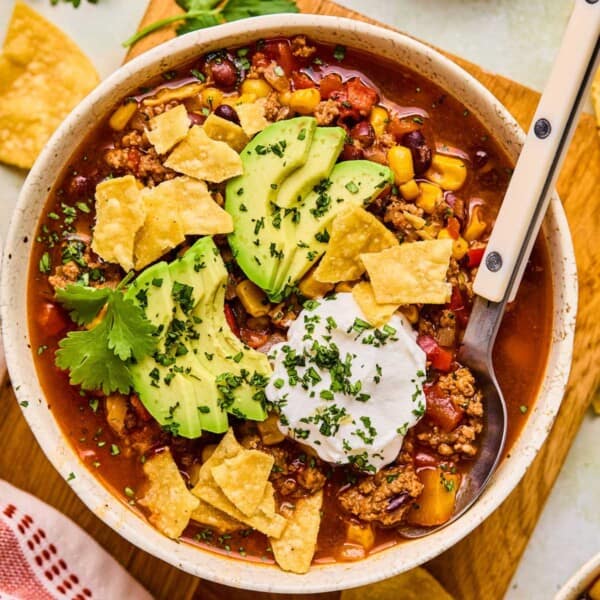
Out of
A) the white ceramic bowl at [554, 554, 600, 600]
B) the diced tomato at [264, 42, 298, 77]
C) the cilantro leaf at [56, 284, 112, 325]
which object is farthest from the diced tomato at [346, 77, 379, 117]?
the white ceramic bowl at [554, 554, 600, 600]

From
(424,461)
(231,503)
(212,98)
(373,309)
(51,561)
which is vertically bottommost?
(51,561)

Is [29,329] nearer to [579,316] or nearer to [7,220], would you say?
[7,220]

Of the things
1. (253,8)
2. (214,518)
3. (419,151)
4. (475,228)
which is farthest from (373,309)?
(253,8)

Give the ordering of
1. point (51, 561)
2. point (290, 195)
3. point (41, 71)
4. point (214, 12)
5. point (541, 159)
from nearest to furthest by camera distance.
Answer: point (541, 159), point (290, 195), point (214, 12), point (51, 561), point (41, 71)

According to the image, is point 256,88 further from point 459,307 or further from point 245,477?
point 245,477

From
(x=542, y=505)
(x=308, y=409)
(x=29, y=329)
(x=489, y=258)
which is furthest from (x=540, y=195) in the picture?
(x=29, y=329)

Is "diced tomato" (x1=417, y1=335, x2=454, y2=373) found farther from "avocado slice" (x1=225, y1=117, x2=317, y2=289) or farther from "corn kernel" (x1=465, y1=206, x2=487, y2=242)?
"avocado slice" (x1=225, y1=117, x2=317, y2=289)
